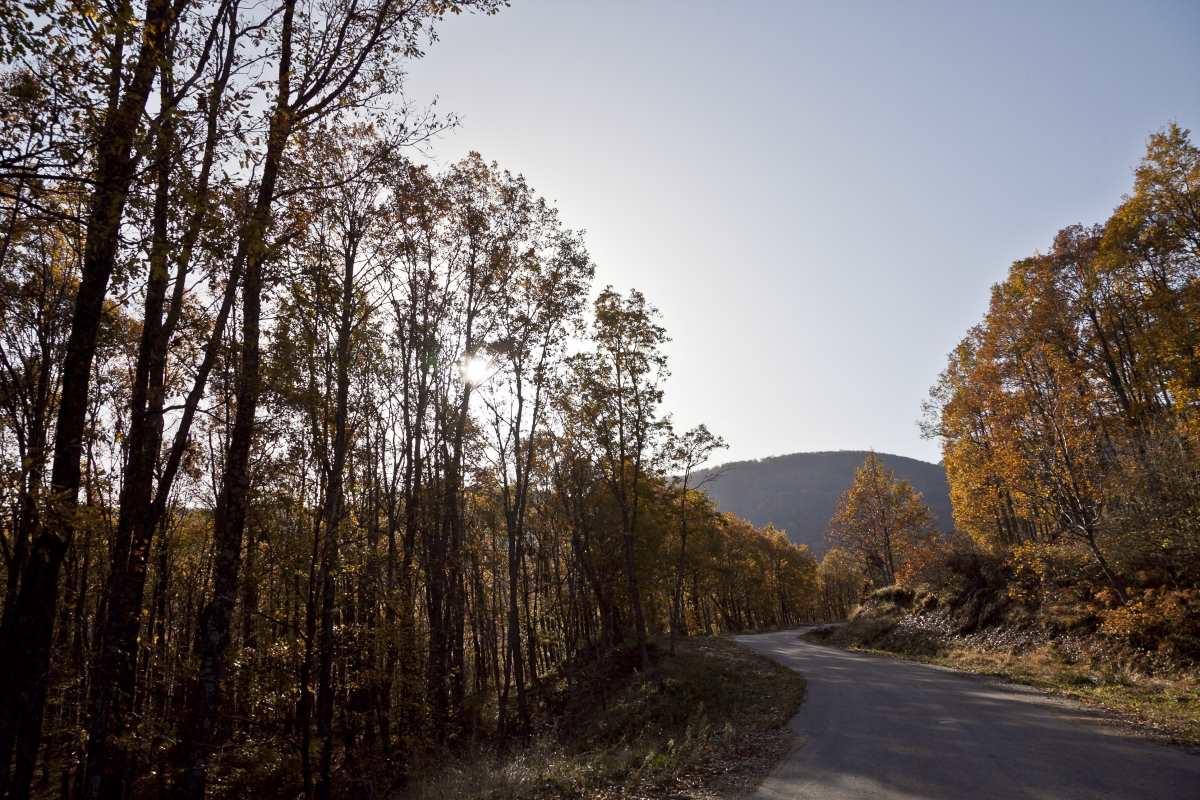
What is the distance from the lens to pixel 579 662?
99.0ft

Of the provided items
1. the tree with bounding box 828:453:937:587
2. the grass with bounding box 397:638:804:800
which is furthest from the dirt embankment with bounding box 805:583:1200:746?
the tree with bounding box 828:453:937:587

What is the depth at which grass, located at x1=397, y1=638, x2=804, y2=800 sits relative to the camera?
9.65 metres

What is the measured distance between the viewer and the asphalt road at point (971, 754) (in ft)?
25.1

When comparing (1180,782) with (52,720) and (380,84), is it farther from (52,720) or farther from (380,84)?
(52,720)

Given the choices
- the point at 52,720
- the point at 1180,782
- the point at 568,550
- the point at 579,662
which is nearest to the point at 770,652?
the point at 579,662

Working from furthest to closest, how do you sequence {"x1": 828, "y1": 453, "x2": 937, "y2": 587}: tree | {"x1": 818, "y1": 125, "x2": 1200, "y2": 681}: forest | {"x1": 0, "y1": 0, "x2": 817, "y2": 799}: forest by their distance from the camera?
1. {"x1": 828, "y1": 453, "x2": 937, "y2": 587}: tree
2. {"x1": 818, "y1": 125, "x2": 1200, "y2": 681}: forest
3. {"x1": 0, "y1": 0, "x2": 817, "y2": 799}: forest

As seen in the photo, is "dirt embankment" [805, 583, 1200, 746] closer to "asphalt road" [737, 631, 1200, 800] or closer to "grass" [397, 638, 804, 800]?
"asphalt road" [737, 631, 1200, 800]

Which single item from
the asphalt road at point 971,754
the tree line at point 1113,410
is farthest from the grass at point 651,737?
the tree line at point 1113,410

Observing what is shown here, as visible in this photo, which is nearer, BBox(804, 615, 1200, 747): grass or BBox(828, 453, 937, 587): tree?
BBox(804, 615, 1200, 747): grass

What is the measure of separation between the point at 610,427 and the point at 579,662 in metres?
14.4

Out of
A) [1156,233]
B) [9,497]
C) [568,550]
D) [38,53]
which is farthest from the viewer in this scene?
[568,550]

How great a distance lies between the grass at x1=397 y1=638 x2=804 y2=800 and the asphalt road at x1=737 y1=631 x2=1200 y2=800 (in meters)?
0.95

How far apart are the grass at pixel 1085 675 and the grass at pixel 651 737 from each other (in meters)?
6.19

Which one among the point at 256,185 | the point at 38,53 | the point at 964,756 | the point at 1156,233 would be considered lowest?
the point at 964,756
